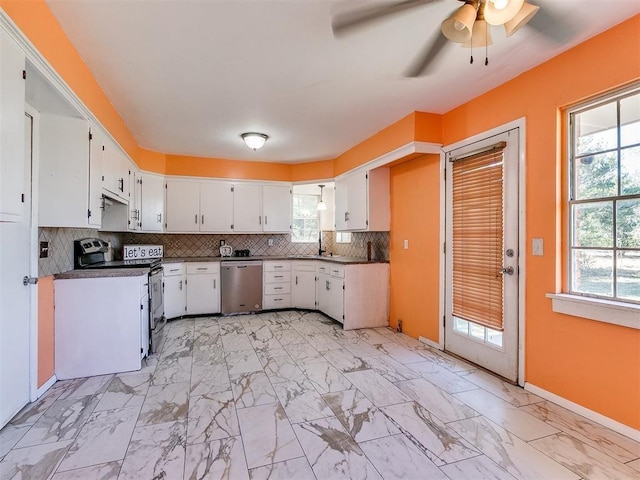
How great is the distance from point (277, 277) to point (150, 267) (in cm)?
219

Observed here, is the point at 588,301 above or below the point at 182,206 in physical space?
below

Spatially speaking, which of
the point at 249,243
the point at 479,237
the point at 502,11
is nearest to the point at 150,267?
the point at 249,243

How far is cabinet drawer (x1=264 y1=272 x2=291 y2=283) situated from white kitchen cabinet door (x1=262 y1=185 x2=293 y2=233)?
76 centimetres

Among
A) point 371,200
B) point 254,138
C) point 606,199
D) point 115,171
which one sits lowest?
point 606,199

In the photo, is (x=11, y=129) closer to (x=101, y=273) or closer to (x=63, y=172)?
(x=63, y=172)

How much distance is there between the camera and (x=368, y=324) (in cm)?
427

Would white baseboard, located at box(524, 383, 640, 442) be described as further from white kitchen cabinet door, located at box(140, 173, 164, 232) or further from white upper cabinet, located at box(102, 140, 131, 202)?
white kitchen cabinet door, located at box(140, 173, 164, 232)

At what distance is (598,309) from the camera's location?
2.04 m

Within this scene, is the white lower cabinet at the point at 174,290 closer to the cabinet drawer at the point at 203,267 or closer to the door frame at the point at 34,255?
the cabinet drawer at the point at 203,267

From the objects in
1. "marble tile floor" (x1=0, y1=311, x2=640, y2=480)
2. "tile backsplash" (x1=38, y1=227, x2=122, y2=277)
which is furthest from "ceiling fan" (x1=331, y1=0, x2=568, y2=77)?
"tile backsplash" (x1=38, y1=227, x2=122, y2=277)

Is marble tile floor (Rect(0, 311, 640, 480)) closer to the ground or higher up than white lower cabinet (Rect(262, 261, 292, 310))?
closer to the ground

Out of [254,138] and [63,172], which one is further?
[254,138]

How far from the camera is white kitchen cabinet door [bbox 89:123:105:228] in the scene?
2.60m

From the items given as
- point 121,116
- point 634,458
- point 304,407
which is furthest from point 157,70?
point 634,458
